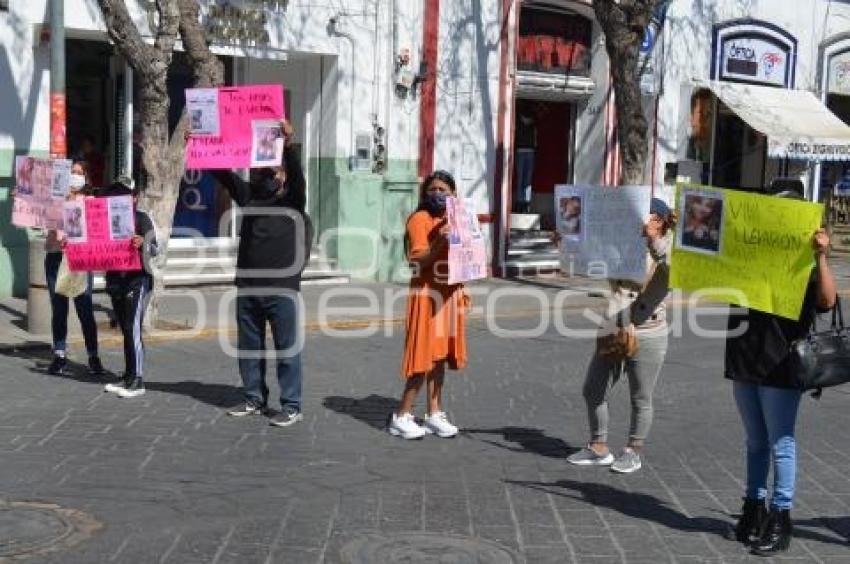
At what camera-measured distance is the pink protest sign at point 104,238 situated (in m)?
8.31

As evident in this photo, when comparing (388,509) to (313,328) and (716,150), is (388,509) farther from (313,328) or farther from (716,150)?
(716,150)

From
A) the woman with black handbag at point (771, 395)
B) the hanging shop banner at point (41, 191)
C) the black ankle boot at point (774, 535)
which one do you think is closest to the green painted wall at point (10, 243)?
the hanging shop banner at point (41, 191)

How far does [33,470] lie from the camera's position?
244 inches

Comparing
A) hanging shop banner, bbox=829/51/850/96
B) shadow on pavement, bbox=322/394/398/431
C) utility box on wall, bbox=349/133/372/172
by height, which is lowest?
shadow on pavement, bbox=322/394/398/431

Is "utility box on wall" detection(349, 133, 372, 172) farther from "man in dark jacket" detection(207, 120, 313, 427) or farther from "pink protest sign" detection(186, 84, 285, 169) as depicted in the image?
"man in dark jacket" detection(207, 120, 313, 427)

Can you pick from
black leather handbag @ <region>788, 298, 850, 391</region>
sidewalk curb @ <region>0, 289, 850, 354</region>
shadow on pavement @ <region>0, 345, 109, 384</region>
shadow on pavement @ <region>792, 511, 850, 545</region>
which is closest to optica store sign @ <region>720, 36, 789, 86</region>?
sidewalk curb @ <region>0, 289, 850, 354</region>

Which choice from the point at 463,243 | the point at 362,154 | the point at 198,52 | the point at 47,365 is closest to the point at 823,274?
the point at 463,243

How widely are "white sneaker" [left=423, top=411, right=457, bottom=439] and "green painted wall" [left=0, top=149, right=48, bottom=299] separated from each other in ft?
23.1

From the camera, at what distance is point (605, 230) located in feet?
20.9

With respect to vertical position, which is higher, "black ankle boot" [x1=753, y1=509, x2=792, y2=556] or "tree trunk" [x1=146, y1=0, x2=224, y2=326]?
"tree trunk" [x1=146, y1=0, x2=224, y2=326]

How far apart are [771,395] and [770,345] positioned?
0.76 feet

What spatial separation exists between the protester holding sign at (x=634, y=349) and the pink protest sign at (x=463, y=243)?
0.99 m

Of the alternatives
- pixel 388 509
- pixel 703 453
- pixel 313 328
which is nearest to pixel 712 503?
pixel 703 453

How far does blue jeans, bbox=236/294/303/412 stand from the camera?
7.52 metres
